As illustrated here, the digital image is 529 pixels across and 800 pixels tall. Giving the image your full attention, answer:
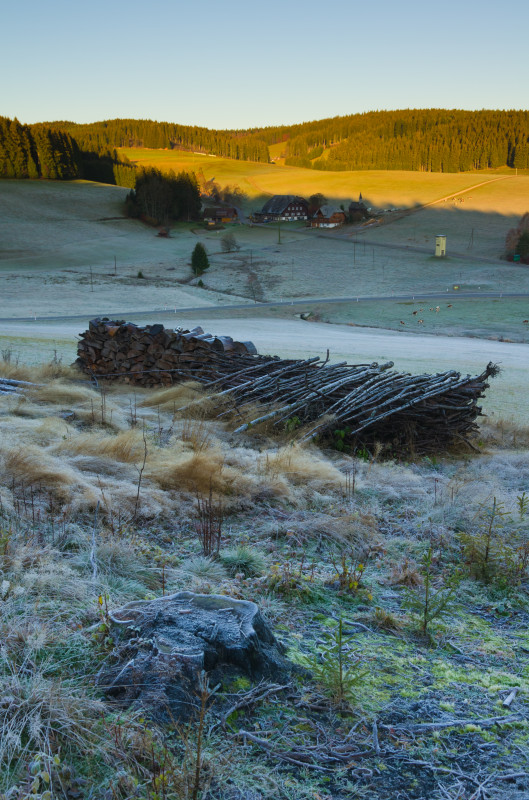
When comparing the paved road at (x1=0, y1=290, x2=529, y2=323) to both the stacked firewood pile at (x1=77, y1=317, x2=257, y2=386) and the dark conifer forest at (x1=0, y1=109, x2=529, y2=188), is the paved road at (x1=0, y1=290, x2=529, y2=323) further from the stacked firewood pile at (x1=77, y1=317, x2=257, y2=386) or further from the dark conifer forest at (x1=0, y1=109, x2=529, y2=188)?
the dark conifer forest at (x1=0, y1=109, x2=529, y2=188)

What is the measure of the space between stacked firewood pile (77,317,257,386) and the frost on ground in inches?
187

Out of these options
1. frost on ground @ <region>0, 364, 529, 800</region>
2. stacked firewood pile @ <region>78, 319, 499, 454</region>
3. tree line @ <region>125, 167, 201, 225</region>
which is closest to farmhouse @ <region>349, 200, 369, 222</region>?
tree line @ <region>125, 167, 201, 225</region>

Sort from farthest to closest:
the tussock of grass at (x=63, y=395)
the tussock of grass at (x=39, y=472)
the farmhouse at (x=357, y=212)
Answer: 1. the farmhouse at (x=357, y=212)
2. the tussock of grass at (x=63, y=395)
3. the tussock of grass at (x=39, y=472)

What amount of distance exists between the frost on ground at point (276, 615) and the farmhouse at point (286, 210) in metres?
111

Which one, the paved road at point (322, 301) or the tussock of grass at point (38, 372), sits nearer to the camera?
the tussock of grass at point (38, 372)

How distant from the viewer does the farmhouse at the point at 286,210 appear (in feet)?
371

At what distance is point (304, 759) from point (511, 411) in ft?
42.1

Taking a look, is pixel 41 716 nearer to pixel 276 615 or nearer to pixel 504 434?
pixel 276 615

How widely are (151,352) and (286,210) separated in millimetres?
106154

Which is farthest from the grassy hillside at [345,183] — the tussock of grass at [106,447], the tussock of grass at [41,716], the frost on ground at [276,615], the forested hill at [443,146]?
the tussock of grass at [41,716]

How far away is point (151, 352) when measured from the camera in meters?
12.9

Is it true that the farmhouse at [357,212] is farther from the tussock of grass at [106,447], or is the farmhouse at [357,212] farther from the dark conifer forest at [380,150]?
the tussock of grass at [106,447]

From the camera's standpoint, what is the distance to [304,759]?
2.63 m

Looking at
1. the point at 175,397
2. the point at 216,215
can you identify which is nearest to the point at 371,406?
the point at 175,397
